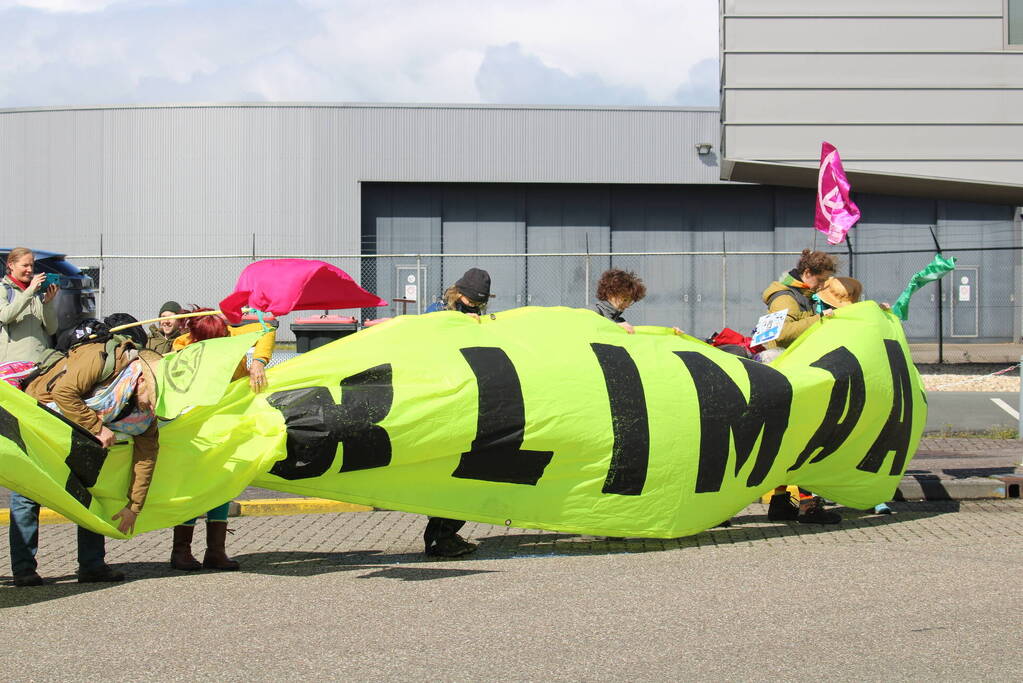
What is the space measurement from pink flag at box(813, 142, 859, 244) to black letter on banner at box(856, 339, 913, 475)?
2185mm

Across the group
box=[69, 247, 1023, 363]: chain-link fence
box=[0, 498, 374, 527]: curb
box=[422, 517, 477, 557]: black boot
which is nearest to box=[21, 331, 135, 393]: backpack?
box=[422, 517, 477, 557]: black boot

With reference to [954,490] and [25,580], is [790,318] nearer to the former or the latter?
[954,490]

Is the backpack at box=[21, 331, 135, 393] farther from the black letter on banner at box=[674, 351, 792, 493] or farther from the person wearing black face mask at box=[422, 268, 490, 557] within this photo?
the black letter on banner at box=[674, 351, 792, 493]

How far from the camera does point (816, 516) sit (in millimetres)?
7945

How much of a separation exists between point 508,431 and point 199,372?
1.76 metres

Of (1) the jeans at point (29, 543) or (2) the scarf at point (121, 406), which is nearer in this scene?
(2) the scarf at point (121, 406)

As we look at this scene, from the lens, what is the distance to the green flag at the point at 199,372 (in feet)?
20.9

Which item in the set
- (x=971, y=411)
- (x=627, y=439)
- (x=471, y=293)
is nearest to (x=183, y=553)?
(x=471, y=293)

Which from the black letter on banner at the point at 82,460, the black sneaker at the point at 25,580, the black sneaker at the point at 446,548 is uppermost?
the black letter on banner at the point at 82,460

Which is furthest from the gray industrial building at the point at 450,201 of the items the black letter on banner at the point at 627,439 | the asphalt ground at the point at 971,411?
the black letter on banner at the point at 627,439

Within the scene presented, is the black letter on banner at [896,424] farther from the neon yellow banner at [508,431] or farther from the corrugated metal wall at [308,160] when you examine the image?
the corrugated metal wall at [308,160]

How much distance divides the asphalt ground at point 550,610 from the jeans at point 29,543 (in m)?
0.16

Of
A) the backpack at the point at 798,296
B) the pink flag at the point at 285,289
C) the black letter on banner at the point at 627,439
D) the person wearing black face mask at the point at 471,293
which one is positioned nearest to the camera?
the black letter on banner at the point at 627,439

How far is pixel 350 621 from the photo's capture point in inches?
209
